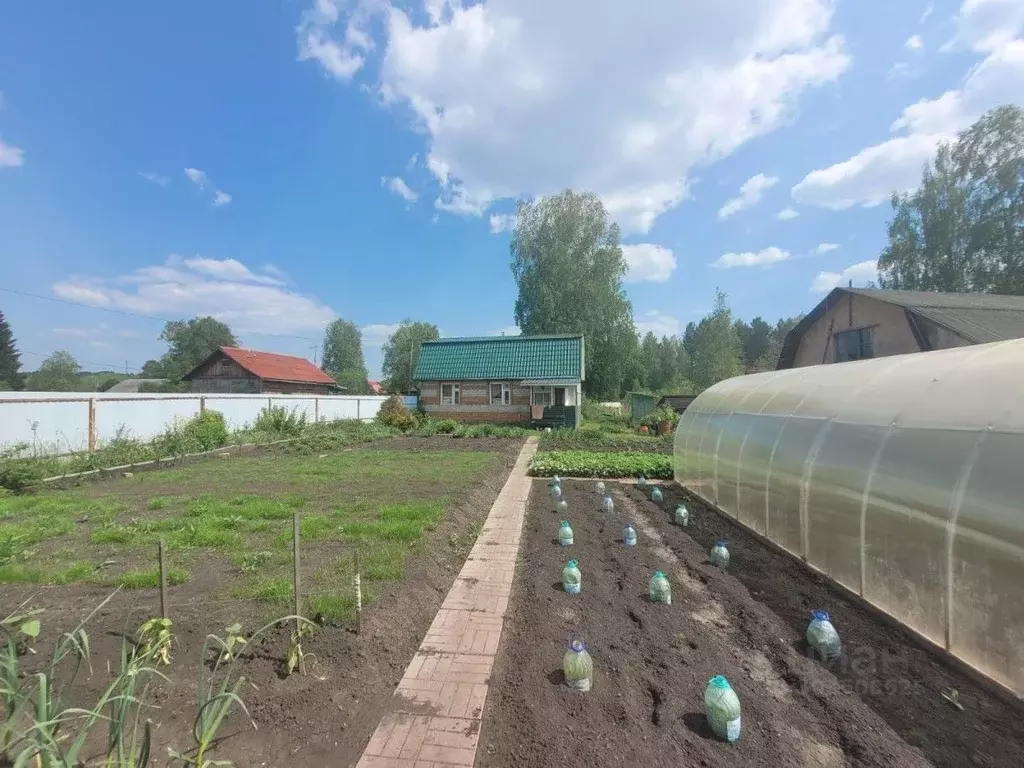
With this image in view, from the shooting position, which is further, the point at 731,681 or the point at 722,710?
the point at 731,681

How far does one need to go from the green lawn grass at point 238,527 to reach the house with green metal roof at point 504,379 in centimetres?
1380

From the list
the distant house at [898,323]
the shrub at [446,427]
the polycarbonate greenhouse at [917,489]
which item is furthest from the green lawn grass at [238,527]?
the distant house at [898,323]

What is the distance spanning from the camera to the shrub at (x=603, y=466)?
11023 mm

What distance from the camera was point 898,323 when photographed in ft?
52.9

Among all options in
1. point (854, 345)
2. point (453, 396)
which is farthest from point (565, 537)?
point (453, 396)

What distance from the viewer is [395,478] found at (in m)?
10.0

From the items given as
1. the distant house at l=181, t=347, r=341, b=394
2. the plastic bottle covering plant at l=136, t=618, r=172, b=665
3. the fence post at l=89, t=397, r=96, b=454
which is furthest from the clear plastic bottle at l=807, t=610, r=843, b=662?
the distant house at l=181, t=347, r=341, b=394

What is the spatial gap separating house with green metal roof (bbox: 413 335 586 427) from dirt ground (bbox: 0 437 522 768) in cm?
1910

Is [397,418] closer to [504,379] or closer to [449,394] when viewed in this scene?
[449,394]

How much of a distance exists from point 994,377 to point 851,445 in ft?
4.04

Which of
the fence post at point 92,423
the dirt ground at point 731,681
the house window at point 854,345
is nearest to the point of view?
the dirt ground at point 731,681

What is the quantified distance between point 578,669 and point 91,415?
15.8 metres

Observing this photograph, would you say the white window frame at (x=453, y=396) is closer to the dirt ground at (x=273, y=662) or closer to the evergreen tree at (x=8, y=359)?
the dirt ground at (x=273, y=662)

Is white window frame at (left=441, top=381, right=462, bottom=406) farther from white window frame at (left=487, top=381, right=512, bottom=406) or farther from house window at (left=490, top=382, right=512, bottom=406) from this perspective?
house window at (left=490, top=382, right=512, bottom=406)
